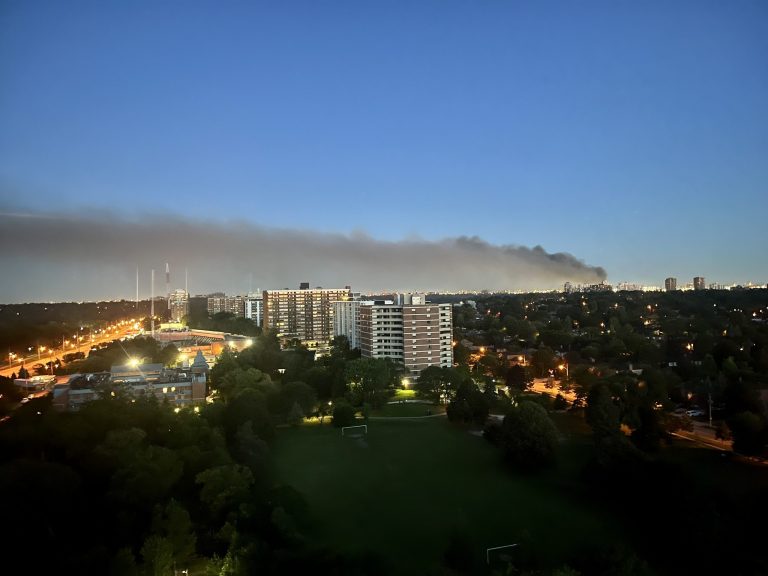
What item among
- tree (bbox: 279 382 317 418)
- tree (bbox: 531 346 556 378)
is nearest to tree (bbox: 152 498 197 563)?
tree (bbox: 279 382 317 418)

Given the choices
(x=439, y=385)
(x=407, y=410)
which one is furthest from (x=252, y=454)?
(x=439, y=385)

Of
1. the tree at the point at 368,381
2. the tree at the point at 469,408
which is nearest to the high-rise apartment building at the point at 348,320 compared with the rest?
the tree at the point at 368,381

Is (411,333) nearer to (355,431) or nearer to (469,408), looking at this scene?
(469,408)

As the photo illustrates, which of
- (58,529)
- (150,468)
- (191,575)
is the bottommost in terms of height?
(191,575)

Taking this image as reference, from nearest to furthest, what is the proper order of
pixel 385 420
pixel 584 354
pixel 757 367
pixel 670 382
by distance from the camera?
pixel 385 420, pixel 670 382, pixel 757 367, pixel 584 354

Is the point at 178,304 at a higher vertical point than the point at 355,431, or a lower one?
higher

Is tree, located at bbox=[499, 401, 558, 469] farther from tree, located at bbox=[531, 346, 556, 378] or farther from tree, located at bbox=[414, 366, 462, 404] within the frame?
tree, located at bbox=[531, 346, 556, 378]

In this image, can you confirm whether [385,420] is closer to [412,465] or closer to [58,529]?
[412,465]

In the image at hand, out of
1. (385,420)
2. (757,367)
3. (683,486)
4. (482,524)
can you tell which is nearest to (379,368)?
(385,420)
